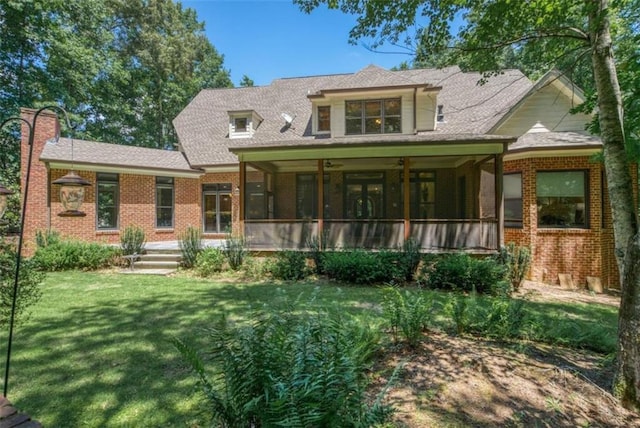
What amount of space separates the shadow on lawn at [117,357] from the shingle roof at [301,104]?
20.1ft

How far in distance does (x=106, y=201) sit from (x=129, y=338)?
1010 cm

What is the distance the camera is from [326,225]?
1036 centimetres

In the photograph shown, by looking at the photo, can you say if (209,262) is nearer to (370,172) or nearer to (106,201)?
(106,201)

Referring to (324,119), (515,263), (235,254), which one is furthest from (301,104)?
(515,263)

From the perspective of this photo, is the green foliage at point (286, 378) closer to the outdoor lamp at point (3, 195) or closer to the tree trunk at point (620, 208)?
the tree trunk at point (620, 208)

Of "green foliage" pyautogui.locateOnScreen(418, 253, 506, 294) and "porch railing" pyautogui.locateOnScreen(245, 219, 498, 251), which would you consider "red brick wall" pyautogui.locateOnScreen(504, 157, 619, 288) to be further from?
"green foliage" pyautogui.locateOnScreen(418, 253, 506, 294)

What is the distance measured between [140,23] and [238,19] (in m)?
16.3

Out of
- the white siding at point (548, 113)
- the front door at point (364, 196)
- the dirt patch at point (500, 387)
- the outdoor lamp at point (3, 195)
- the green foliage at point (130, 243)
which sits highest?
the white siding at point (548, 113)

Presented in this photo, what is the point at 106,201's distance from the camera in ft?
Answer: 42.1

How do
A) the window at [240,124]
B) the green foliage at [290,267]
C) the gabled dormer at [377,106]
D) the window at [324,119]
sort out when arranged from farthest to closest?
the window at [240,124]
the window at [324,119]
the gabled dormer at [377,106]
the green foliage at [290,267]

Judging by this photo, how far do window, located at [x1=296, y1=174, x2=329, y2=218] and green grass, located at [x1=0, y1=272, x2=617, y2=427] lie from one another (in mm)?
5986

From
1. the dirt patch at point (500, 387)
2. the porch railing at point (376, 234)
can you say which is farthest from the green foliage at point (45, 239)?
the dirt patch at point (500, 387)

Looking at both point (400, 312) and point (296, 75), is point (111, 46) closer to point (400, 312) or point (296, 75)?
point (296, 75)

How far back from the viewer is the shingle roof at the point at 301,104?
499 inches
